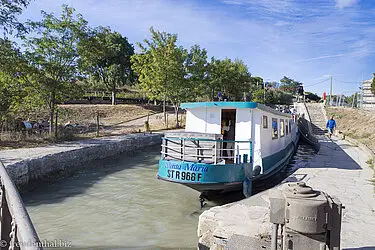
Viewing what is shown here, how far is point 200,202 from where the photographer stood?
9.09 m

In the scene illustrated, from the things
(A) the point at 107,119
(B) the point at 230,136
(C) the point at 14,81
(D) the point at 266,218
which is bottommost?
(D) the point at 266,218

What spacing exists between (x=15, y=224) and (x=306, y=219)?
2936mm

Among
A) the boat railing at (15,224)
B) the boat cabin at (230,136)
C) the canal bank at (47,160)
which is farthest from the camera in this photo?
the canal bank at (47,160)

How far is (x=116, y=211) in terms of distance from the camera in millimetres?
8602

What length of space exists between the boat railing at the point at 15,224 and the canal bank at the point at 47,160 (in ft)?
23.5

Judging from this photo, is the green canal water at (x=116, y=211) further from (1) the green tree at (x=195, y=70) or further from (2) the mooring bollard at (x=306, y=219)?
(1) the green tree at (x=195, y=70)

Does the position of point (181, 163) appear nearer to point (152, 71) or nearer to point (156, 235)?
point (156, 235)

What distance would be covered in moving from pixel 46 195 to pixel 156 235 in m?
4.88

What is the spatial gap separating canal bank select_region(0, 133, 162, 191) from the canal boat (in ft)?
15.9

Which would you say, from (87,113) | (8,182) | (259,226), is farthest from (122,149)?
(87,113)

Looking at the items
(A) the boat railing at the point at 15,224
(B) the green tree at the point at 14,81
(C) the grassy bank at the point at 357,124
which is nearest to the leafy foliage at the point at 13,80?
(B) the green tree at the point at 14,81

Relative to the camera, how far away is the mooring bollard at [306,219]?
3.37 metres

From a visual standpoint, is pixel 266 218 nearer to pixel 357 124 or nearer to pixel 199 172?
pixel 199 172

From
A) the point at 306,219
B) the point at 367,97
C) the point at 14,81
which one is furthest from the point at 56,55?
the point at 367,97
